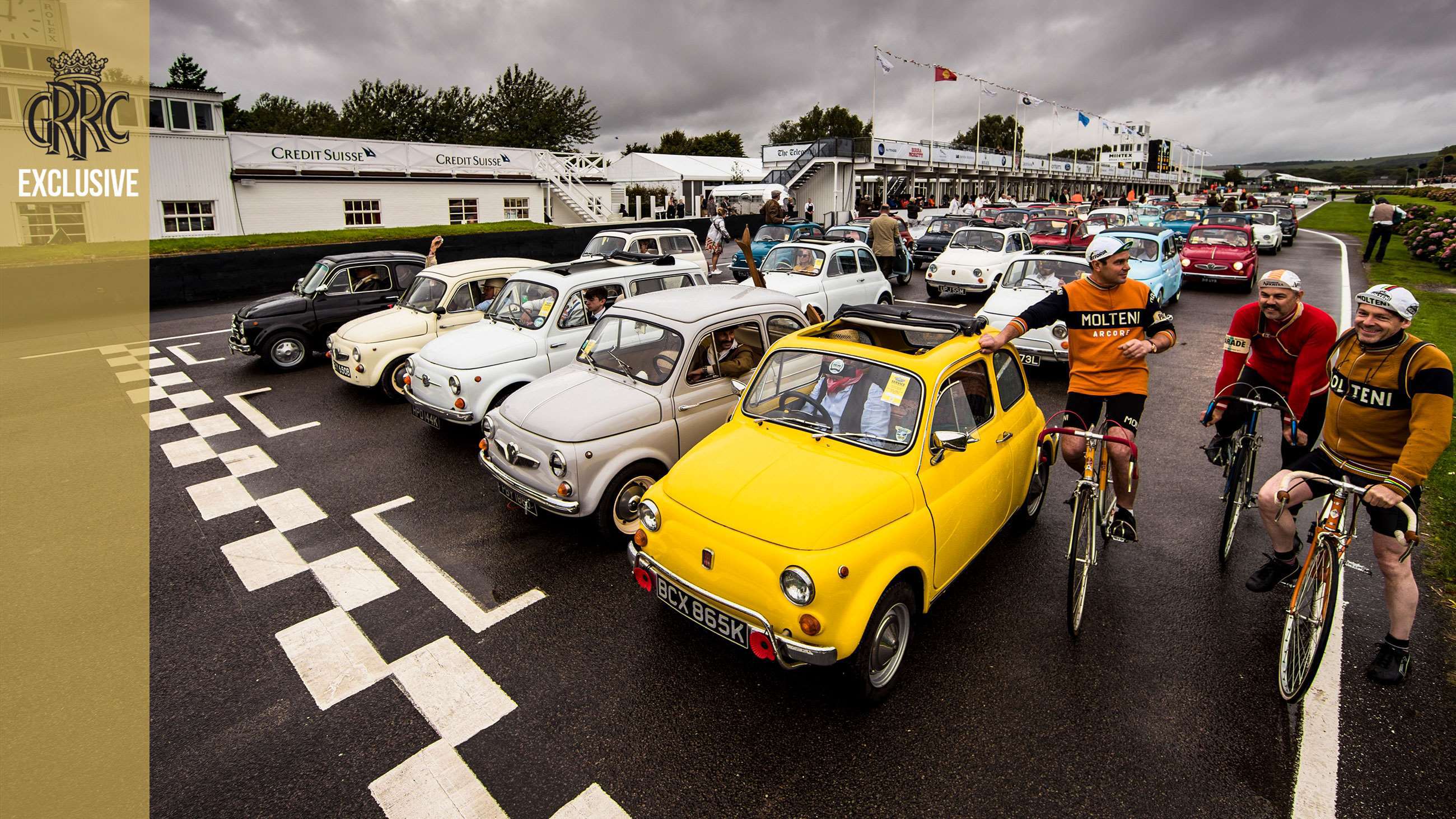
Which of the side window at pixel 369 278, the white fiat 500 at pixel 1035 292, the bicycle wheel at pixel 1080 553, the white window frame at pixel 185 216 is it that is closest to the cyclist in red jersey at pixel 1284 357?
the bicycle wheel at pixel 1080 553

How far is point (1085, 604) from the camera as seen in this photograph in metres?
5.05

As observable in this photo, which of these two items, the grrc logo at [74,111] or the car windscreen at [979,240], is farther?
the grrc logo at [74,111]

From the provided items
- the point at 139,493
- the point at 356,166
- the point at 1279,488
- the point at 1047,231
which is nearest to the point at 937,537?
the point at 1279,488

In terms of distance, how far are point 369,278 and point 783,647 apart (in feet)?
34.9

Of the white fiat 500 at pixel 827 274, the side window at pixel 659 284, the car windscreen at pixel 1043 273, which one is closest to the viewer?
the side window at pixel 659 284

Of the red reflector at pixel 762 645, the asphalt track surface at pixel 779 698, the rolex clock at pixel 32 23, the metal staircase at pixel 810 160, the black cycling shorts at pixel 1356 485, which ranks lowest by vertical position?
the asphalt track surface at pixel 779 698

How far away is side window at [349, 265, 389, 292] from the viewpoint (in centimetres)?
1163

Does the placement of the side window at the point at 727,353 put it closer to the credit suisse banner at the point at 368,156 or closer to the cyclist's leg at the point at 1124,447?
the cyclist's leg at the point at 1124,447

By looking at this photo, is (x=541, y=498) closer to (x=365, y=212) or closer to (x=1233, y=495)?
(x=1233, y=495)

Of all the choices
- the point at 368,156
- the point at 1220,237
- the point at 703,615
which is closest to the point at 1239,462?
the point at 703,615

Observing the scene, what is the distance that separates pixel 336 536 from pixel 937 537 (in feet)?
16.4

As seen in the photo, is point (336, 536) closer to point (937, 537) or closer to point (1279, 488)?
point (937, 537)

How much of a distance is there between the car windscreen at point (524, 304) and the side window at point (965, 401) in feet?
16.3

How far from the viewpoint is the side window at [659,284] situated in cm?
864
